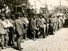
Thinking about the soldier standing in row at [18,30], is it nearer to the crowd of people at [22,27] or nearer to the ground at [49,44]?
the crowd of people at [22,27]

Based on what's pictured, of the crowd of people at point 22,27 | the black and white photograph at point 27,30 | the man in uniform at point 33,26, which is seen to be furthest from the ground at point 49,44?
the man in uniform at point 33,26

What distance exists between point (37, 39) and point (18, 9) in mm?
1968

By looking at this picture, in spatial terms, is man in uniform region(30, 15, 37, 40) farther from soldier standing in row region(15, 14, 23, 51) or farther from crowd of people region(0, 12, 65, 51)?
soldier standing in row region(15, 14, 23, 51)

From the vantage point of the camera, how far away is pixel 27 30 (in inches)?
471

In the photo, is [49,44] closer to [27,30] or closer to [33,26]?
[33,26]

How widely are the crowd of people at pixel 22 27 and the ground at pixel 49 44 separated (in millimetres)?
340

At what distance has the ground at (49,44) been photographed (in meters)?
10.5

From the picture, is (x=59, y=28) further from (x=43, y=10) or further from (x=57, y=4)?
(x=57, y=4)

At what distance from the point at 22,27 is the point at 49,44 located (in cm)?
166

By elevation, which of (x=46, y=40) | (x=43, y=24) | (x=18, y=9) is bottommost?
(x=46, y=40)

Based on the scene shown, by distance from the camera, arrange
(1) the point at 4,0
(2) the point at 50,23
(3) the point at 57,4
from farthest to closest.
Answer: (3) the point at 57,4, (2) the point at 50,23, (1) the point at 4,0

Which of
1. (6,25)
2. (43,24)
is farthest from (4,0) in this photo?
(43,24)

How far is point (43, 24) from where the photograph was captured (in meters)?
12.5

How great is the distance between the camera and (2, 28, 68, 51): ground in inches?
413
